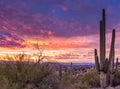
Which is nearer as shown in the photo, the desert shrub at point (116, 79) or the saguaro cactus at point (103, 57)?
the saguaro cactus at point (103, 57)

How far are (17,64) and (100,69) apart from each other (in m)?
11.8

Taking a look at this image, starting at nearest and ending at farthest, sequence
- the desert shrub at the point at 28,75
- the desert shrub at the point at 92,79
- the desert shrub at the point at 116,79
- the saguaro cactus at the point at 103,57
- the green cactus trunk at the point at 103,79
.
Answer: the desert shrub at the point at 28,75
the saguaro cactus at the point at 103,57
the green cactus trunk at the point at 103,79
the desert shrub at the point at 92,79
the desert shrub at the point at 116,79

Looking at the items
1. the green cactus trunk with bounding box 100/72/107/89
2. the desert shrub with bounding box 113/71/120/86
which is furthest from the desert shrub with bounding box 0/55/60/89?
the desert shrub with bounding box 113/71/120/86

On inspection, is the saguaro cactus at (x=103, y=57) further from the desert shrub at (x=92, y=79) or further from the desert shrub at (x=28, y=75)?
the desert shrub at (x=28, y=75)

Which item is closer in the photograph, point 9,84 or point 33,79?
point 9,84

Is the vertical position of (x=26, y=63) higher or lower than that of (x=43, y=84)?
higher

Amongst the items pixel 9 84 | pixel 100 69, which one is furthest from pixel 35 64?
pixel 100 69

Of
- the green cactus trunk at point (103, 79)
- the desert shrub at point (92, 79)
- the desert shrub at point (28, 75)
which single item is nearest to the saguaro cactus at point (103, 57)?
the green cactus trunk at point (103, 79)

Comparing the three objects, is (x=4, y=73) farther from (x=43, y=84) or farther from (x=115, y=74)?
(x=115, y=74)

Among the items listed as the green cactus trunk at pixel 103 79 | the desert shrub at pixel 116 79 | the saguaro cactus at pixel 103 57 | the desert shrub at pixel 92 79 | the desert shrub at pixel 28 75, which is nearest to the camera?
the desert shrub at pixel 28 75

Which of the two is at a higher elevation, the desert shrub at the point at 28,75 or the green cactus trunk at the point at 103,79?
the desert shrub at the point at 28,75

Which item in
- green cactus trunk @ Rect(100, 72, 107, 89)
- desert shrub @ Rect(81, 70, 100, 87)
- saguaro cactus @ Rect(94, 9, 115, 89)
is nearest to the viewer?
saguaro cactus @ Rect(94, 9, 115, 89)

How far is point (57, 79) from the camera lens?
13727 mm

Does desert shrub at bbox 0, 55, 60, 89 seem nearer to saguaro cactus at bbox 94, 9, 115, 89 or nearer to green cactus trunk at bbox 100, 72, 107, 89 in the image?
saguaro cactus at bbox 94, 9, 115, 89
